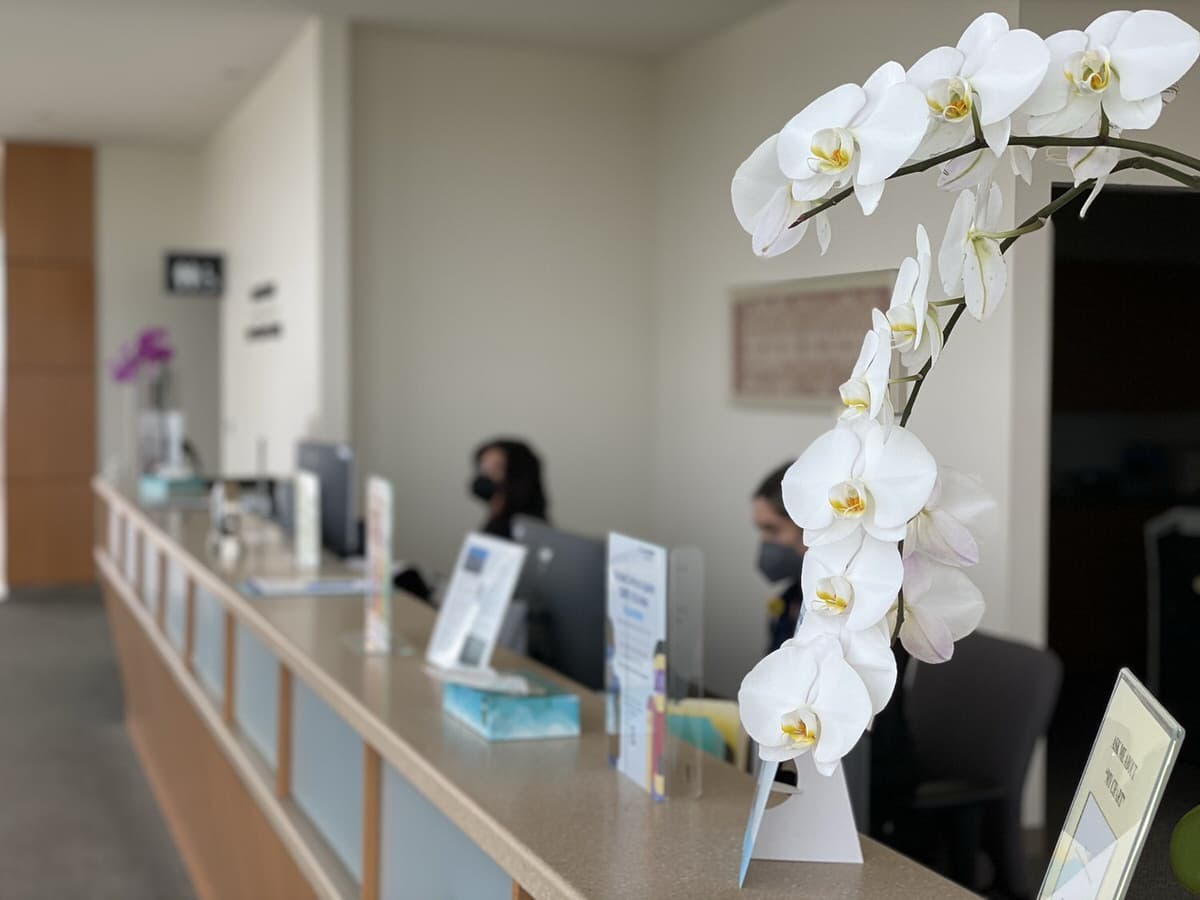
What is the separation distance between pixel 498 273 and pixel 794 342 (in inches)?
63.6

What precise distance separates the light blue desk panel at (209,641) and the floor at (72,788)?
2.53ft

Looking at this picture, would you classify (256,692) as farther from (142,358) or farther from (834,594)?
(142,358)

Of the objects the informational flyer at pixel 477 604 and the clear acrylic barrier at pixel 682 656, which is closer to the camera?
the clear acrylic barrier at pixel 682 656

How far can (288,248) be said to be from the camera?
7.06 meters

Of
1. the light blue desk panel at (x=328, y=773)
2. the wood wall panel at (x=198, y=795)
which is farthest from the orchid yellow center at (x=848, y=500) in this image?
the wood wall panel at (x=198, y=795)

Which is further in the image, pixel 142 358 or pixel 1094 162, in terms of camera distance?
pixel 142 358

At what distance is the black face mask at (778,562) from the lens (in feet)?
11.7

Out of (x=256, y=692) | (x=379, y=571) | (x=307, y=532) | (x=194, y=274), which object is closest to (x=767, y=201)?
(x=379, y=571)

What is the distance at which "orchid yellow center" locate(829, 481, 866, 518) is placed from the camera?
820 mm

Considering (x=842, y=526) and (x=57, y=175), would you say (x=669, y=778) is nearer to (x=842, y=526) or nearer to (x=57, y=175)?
(x=842, y=526)

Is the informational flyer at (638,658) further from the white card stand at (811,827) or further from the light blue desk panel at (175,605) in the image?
the light blue desk panel at (175,605)

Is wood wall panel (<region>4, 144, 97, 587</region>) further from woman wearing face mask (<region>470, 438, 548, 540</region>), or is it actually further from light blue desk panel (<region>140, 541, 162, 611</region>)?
woman wearing face mask (<region>470, 438, 548, 540</region>)

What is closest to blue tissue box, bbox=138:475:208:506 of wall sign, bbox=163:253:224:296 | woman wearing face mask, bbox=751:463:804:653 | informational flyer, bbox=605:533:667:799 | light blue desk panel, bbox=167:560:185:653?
light blue desk panel, bbox=167:560:185:653

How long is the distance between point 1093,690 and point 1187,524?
37.8 inches
